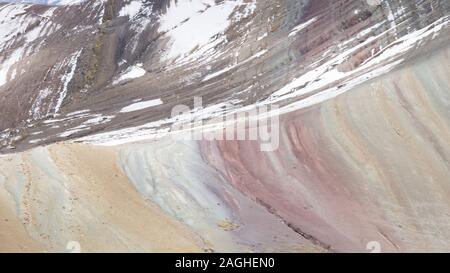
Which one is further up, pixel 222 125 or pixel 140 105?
pixel 140 105

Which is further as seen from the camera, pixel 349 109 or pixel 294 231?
pixel 349 109

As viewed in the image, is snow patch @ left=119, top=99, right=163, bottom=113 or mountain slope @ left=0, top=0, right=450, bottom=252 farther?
snow patch @ left=119, top=99, right=163, bottom=113

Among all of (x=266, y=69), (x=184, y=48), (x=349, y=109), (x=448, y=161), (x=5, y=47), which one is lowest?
(x=448, y=161)

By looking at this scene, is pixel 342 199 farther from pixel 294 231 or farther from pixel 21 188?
pixel 21 188

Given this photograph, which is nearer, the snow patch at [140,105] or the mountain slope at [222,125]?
the mountain slope at [222,125]

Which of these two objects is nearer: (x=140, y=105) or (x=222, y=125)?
(x=222, y=125)
